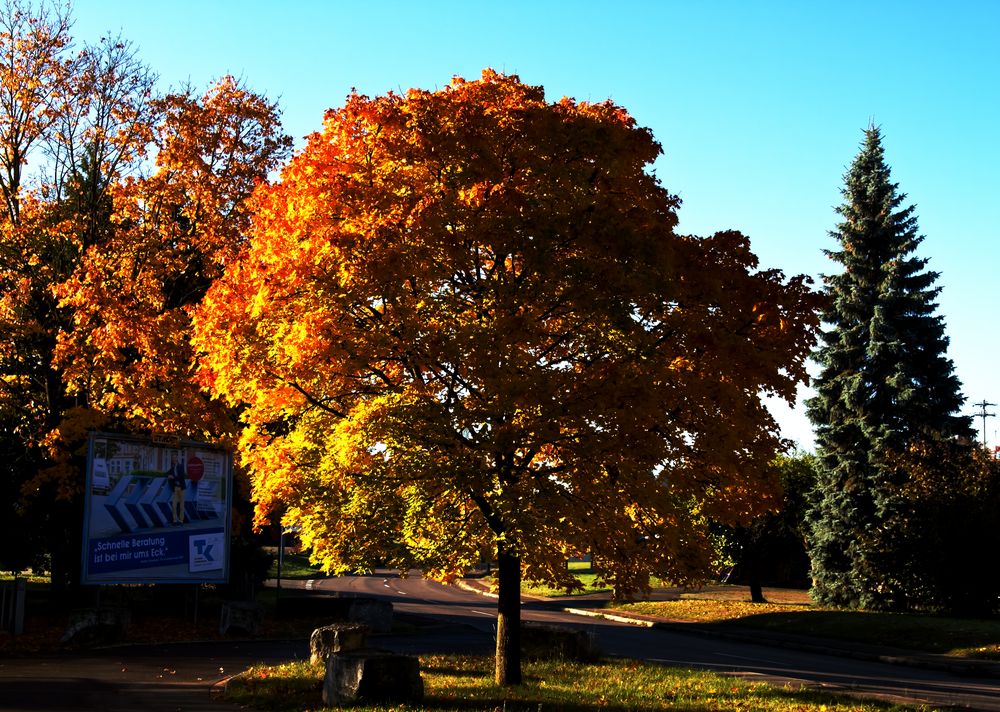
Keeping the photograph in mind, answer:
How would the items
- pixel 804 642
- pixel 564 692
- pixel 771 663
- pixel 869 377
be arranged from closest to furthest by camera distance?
pixel 564 692 → pixel 771 663 → pixel 804 642 → pixel 869 377

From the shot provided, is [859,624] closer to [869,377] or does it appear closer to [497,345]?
[869,377]

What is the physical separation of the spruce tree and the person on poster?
84.1ft

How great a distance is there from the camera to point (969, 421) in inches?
1549

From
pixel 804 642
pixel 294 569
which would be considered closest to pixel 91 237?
pixel 804 642

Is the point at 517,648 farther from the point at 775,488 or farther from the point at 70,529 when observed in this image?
the point at 70,529

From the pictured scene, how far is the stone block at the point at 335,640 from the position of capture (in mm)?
18422

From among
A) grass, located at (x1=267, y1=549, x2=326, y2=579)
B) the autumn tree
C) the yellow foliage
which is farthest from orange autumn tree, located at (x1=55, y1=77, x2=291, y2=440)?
grass, located at (x1=267, y1=549, x2=326, y2=579)

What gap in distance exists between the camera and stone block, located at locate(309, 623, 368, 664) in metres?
18.4

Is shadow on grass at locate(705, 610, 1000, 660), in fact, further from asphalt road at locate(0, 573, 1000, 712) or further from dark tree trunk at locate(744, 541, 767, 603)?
dark tree trunk at locate(744, 541, 767, 603)

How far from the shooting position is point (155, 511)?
26.5 meters

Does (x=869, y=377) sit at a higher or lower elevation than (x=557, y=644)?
higher

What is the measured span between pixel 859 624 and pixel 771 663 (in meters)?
9.05

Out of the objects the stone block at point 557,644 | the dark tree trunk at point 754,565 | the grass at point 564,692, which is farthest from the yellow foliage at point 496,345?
the dark tree trunk at point 754,565

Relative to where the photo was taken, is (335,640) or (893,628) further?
(893,628)
